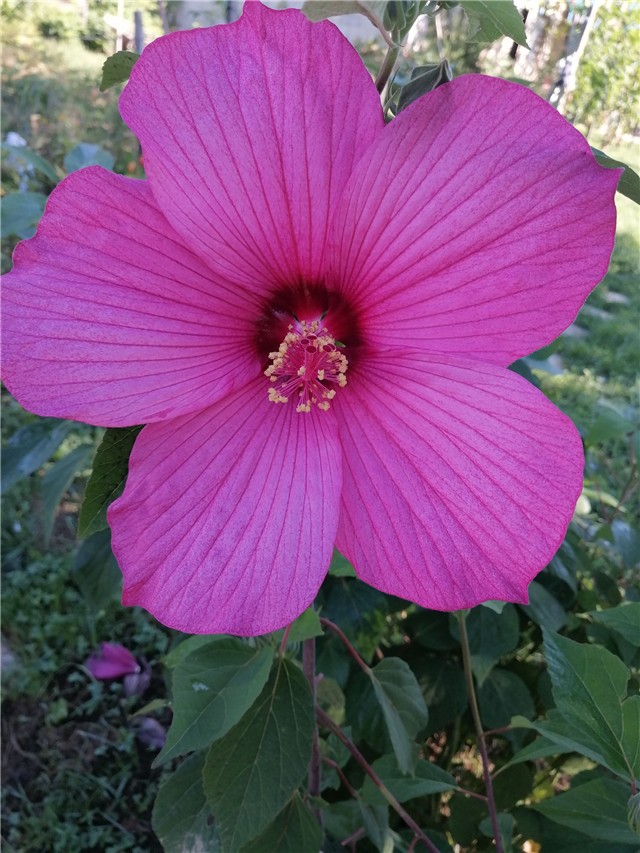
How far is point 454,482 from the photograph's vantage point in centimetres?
75

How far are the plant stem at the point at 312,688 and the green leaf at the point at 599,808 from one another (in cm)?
34

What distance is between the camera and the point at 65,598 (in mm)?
2924

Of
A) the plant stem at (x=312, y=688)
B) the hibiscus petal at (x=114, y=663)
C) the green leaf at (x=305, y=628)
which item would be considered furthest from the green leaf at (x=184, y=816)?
the hibiscus petal at (x=114, y=663)

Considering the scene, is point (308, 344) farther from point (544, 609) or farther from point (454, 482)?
point (544, 609)

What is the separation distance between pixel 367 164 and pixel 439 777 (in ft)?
3.13

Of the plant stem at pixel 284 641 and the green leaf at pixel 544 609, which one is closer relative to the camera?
the plant stem at pixel 284 641

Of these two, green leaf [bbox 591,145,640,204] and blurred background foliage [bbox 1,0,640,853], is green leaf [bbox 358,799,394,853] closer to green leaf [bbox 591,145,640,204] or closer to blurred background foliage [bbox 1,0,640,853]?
blurred background foliage [bbox 1,0,640,853]

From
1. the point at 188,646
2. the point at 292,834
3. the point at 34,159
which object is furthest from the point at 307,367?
the point at 34,159

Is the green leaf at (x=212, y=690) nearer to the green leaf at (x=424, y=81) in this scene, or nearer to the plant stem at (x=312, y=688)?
the plant stem at (x=312, y=688)

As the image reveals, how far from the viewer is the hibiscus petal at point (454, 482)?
2.31 feet

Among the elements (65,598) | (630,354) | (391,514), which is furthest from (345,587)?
(630,354)

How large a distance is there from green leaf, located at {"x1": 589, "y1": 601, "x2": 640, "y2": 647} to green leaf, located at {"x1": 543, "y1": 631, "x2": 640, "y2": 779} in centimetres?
9

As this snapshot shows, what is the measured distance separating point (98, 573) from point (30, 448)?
1.40 ft

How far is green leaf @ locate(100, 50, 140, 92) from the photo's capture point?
2.68ft
